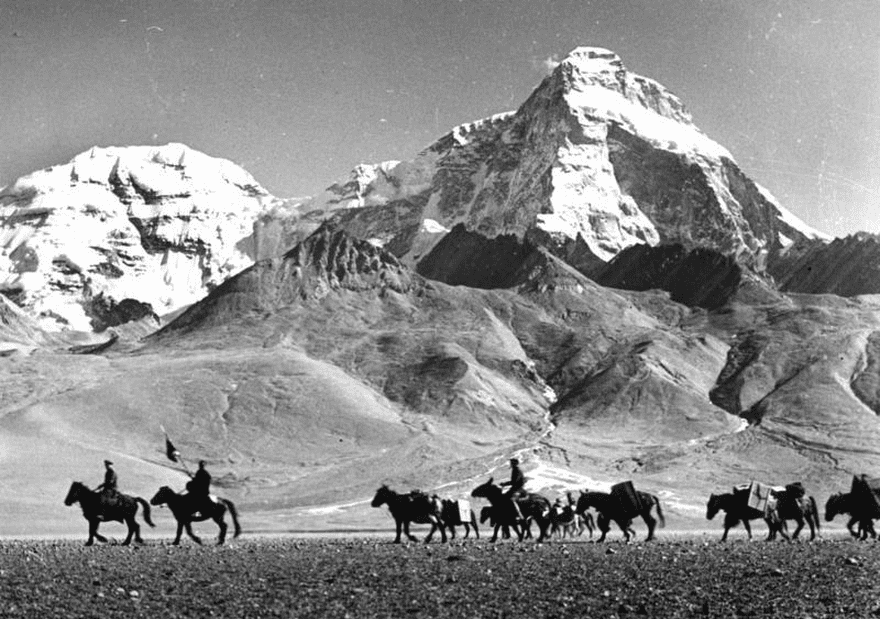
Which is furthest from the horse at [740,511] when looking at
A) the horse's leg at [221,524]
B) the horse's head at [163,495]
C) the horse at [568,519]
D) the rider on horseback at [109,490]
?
the rider on horseback at [109,490]

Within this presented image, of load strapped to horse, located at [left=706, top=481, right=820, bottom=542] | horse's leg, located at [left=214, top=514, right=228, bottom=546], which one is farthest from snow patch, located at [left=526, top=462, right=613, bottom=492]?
horse's leg, located at [left=214, top=514, right=228, bottom=546]

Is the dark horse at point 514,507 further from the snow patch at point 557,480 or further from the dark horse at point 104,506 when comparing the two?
the snow patch at point 557,480

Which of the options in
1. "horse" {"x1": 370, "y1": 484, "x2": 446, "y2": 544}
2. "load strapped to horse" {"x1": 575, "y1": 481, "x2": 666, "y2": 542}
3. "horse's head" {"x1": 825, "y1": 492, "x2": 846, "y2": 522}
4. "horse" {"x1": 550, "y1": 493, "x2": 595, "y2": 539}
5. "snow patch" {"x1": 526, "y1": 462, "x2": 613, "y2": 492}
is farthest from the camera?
"snow patch" {"x1": 526, "y1": 462, "x2": 613, "y2": 492}

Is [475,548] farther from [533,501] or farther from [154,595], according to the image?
[154,595]

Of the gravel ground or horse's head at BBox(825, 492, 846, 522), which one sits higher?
horse's head at BBox(825, 492, 846, 522)

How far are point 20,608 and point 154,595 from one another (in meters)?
3.24

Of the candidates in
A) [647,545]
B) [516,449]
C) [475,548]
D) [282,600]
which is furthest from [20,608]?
[516,449]

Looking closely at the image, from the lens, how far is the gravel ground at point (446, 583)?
26469 mm

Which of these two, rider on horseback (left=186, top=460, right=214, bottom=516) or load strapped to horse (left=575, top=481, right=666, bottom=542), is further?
load strapped to horse (left=575, top=481, right=666, bottom=542)

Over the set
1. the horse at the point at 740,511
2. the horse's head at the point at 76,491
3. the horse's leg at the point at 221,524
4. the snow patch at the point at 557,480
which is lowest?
the horse's leg at the point at 221,524

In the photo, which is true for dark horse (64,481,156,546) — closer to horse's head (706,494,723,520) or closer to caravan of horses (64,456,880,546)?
caravan of horses (64,456,880,546)

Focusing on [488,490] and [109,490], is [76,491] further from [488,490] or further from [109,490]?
[488,490]

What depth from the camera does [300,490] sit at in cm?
16062

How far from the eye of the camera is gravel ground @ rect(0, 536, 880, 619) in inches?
1042
